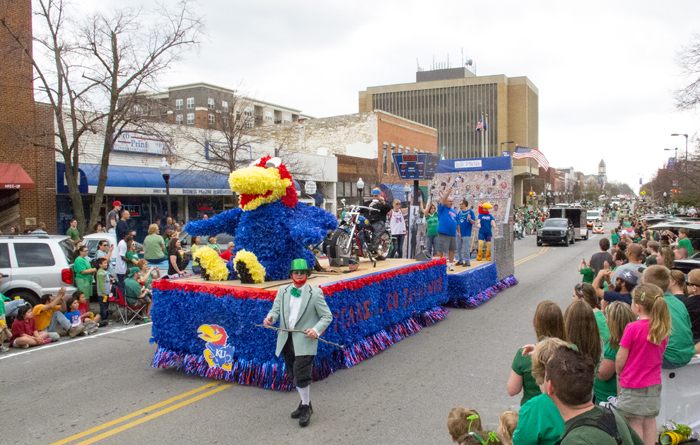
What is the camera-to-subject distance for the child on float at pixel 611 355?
394 centimetres

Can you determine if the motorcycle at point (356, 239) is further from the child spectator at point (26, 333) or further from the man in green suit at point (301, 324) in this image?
the child spectator at point (26, 333)

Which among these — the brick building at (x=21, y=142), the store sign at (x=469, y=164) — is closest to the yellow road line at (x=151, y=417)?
the store sign at (x=469, y=164)

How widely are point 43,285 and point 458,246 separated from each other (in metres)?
8.85

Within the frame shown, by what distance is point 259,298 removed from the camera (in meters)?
6.04

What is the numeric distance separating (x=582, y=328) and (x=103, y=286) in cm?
927

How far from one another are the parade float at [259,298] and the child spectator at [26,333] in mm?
2998

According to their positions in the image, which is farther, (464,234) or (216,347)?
(464,234)

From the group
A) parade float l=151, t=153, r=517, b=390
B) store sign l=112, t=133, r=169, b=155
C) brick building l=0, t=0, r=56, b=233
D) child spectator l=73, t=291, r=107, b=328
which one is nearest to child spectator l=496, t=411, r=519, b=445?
→ parade float l=151, t=153, r=517, b=390

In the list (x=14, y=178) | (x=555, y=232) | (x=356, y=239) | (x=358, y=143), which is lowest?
(x=555, y=232)

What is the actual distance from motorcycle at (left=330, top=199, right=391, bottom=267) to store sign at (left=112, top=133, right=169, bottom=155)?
14.0 metres

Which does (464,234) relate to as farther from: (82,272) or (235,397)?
(82,272)

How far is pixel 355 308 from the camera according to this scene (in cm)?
694

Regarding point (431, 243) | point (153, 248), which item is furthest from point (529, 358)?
point (153, 248)

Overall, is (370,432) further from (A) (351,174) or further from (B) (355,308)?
(A) (351,174)
